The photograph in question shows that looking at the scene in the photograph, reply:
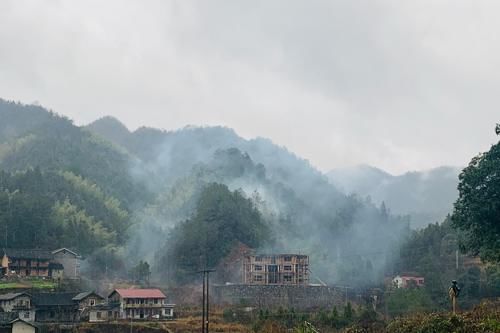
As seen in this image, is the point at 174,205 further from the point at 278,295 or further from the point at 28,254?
the point at 278,295

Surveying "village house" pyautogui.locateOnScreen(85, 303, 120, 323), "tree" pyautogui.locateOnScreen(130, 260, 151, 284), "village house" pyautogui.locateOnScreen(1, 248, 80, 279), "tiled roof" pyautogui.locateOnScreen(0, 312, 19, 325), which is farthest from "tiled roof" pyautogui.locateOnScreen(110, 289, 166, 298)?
"village house" pyautogui.locateOnScreen(1, 248, 80, 279)

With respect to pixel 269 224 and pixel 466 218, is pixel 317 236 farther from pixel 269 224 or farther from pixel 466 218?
pixel 466 218

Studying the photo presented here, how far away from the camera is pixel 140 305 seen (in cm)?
5544

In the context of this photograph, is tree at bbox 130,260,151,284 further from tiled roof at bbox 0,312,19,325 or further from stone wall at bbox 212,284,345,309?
tiled roof at bbox 0,312,19,325

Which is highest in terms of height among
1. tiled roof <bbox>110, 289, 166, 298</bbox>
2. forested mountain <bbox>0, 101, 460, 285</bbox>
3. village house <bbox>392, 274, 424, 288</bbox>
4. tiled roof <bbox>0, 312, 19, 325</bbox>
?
forested mountain <bbox>0, 101, 460, 285</bbox>

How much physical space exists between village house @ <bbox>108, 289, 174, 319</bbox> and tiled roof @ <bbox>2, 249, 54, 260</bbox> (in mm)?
14811

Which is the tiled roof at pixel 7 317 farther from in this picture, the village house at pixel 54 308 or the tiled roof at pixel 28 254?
the tiled roof at pixel 28 254

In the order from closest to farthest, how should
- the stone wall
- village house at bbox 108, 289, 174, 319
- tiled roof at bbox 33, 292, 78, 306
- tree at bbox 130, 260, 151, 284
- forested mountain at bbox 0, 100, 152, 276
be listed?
tiled roof at bbox 33, 292, 78, 306 < village house at bbox 108, 289, 174, 319 < the stone wall < tree at bbox 130, 260, 151, 284 < forested mountain at bbox 0, 100, 152, 276

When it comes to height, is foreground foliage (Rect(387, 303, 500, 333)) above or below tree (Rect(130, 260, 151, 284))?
below

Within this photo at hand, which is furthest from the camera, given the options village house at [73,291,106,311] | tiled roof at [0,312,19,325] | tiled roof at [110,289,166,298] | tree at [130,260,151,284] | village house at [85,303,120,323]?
tree at [130,260,151,284]

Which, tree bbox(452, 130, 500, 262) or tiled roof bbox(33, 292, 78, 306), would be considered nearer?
tree bbox(452, 130, 500, 262)

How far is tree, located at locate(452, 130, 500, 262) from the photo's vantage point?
36094 millimetres

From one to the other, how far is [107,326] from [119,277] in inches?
1030

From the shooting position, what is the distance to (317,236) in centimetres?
10212
